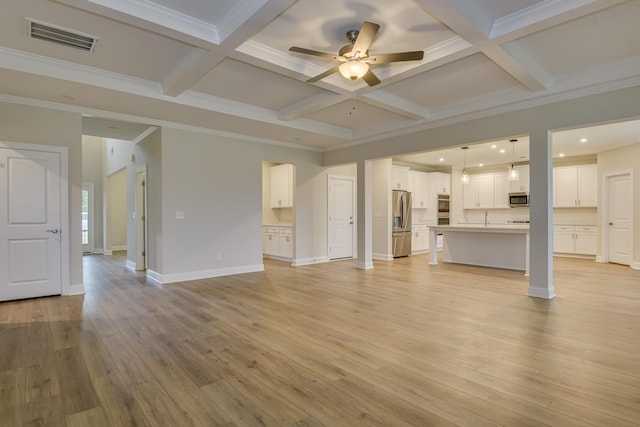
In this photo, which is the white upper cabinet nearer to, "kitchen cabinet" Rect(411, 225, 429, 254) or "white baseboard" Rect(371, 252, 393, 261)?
"kitchen cabinet" Rect(411, 225, 429, 254)

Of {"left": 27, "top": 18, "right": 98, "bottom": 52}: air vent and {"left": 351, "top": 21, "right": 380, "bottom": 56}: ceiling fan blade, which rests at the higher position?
{"left": 27, "top": 18, "right": 98, "bottom": 52}: air vent

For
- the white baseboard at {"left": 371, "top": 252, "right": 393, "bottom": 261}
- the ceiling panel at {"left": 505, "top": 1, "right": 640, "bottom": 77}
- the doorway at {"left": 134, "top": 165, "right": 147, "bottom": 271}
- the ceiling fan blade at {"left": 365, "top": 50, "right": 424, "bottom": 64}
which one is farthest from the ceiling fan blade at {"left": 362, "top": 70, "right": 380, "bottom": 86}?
the white baseboard at {"left": 371, "top": 252, "right": 393, "bottom": 261}

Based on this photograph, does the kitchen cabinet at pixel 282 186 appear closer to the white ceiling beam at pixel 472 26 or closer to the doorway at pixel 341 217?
the doorway at pixel 341 217

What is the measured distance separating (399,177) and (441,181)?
2.28 meters

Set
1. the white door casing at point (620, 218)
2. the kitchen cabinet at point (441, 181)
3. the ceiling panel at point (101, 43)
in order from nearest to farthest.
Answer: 1. the ceiling panel at point (101, 43)
2. the white door casing at point (620, 218)
3. the kitchen cabinet at point (441, 181)

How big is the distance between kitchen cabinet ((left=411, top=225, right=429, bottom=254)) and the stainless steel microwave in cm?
266

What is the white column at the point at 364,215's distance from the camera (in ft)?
23.1

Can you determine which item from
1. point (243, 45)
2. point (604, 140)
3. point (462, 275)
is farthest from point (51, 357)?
point (604, 140)

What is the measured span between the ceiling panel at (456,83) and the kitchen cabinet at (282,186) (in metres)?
4.04

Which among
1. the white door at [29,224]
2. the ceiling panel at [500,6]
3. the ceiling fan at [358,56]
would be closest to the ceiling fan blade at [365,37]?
the ceiling fan at [358,56]

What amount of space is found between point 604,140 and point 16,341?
9.98m

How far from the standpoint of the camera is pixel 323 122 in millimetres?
6324

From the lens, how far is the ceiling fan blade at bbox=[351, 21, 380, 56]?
8.98ft

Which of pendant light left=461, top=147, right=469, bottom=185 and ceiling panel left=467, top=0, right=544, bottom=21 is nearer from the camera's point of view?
ceiling panel left=467, top=0, right=544, bottom=21
